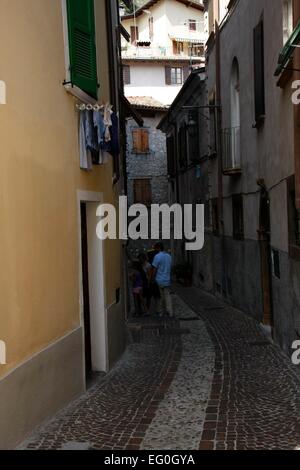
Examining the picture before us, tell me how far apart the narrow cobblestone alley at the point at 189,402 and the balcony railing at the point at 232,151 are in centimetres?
469

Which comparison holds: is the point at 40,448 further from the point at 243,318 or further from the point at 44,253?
the point at 243,318

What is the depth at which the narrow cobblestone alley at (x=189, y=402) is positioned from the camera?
Answer: 219 inches

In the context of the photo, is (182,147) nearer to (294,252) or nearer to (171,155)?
(171,155)

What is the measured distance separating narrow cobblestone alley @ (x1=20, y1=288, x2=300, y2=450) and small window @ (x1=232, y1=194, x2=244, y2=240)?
3.82 metres

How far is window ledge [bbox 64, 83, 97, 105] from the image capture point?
23.7 feet

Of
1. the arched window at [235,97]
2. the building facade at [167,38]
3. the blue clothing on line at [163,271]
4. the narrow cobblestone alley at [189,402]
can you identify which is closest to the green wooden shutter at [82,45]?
the narrow cobblestone alley at [189,402]

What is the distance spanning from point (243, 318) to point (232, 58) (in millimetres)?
6692

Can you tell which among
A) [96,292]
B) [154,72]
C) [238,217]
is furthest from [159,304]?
[154,72]

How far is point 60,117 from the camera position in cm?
699

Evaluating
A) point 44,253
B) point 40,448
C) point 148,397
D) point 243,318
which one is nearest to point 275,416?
point 148,397

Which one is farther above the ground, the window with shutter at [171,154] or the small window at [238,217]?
the window with shutter at [171,154]

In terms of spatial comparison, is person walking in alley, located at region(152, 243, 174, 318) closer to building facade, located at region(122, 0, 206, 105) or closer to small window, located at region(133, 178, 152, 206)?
small window, located at region(133, 178, 152, 206)

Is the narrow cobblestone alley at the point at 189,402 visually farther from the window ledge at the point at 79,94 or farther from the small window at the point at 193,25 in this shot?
the small window at the point at 193,25

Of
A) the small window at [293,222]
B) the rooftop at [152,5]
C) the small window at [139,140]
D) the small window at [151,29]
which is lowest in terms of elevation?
the small window at [293,222]
